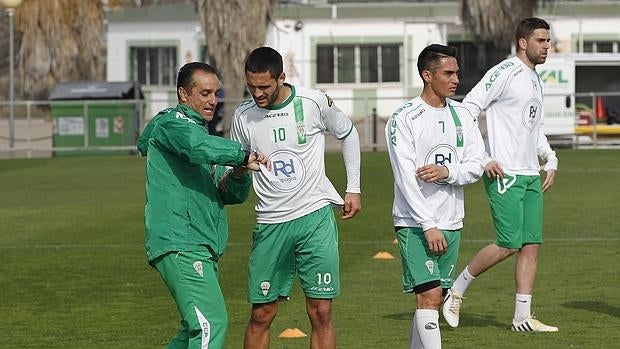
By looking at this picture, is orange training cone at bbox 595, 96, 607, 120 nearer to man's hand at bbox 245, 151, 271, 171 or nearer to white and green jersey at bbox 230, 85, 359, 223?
white and green jersey at bbox 230, 85, 359, 223

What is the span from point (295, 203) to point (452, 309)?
271cm

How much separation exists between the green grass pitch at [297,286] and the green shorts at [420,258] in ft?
4.86

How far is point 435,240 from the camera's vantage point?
30.5 feet

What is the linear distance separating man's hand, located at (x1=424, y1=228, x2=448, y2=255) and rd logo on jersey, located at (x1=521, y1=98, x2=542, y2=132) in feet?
8.04

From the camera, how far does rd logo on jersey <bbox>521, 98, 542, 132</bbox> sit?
37.8 feet

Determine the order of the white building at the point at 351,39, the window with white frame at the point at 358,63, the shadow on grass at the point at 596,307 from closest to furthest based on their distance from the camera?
the shadow on grass at the point at 596,307
the white building at the point at 351,39
the window with white frame at the point at 358,63

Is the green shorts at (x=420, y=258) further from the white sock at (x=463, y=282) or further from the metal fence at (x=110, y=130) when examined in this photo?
the metal fence at (x=110, y=130)

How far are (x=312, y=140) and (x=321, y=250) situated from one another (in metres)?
0.66

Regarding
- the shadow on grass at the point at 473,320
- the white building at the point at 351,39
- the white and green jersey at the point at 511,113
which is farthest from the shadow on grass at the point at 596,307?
the white building at the point at 351,39

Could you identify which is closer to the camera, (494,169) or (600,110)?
(494,169)

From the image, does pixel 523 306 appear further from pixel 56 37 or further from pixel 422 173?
pixel 56 37

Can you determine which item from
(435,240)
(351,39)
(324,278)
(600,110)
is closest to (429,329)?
(435,240)

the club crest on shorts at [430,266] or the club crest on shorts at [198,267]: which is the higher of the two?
the club crest on shorts at [198,267]

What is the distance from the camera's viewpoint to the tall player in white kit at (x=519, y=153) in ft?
37.5
